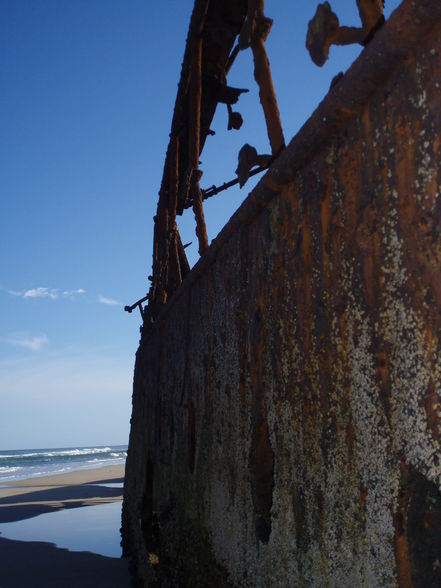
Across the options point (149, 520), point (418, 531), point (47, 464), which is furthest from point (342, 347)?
point (47, 464)

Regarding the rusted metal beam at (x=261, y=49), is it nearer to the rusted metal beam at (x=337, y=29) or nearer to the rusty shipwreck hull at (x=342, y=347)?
the rusty shipwreck hull at (x=342, y=347)

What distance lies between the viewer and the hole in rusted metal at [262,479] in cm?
150

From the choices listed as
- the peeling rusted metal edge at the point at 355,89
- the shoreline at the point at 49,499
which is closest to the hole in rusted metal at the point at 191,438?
the peeling rusted metal edge at the point at 355,89

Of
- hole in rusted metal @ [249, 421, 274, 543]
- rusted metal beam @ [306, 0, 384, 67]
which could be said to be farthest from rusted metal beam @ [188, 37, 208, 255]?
rusted metal beam @ [306, 0, 384, 67]

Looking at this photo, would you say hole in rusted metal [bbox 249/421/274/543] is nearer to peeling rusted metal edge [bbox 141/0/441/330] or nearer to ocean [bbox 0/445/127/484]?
peeling rusted metal edge [bbox 141/0/441/330]

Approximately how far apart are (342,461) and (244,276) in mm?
789

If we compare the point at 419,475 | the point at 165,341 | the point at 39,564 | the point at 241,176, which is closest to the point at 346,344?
the point at 419,475

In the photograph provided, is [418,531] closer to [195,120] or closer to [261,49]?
[261,49]

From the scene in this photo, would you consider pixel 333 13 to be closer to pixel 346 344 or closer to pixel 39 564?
pixel 346 344

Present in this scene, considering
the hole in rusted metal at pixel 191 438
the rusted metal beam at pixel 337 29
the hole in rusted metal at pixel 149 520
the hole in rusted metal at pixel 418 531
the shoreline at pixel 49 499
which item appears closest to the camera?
the hole in rusted metal at pixel 418 531

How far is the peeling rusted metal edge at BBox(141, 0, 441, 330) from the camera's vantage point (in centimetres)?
93

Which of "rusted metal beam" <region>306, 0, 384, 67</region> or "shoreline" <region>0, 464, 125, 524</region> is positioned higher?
"rusted metal beam" <region>306, 0, 384, 67</region>

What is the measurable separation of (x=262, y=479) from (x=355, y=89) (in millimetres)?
1009

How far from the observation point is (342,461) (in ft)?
3.59
